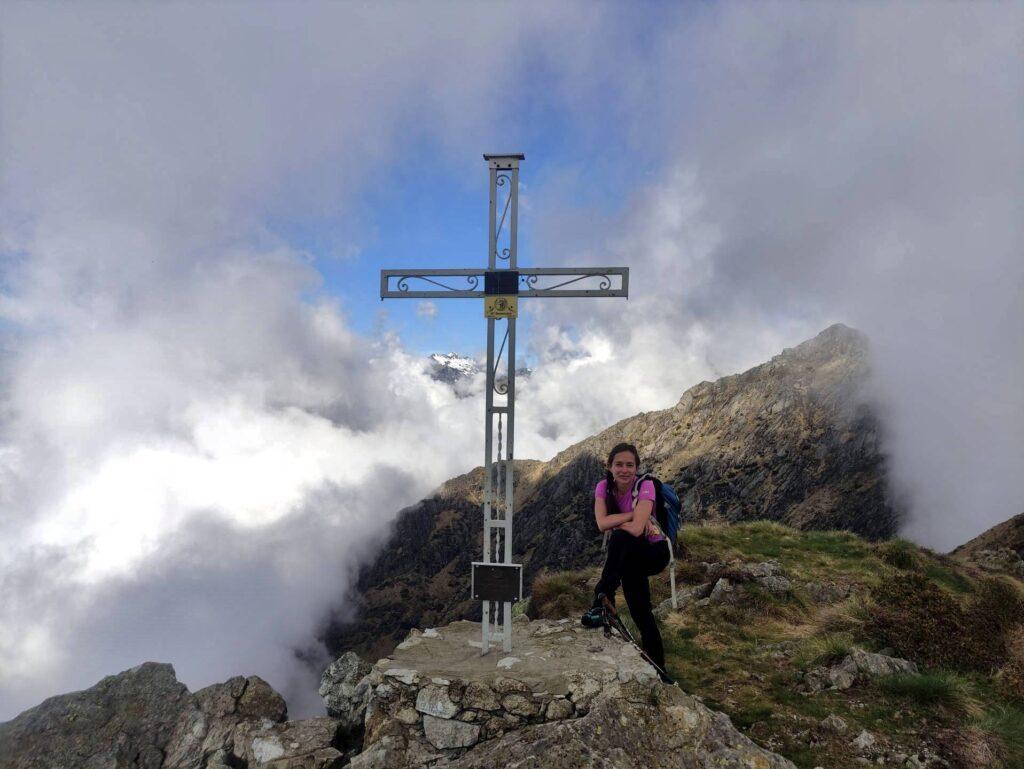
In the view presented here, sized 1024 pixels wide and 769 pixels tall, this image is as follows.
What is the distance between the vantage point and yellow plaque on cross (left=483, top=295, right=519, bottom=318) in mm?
7773

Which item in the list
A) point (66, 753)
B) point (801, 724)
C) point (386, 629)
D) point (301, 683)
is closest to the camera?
point (801, 724)

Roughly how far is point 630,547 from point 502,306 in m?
3.87

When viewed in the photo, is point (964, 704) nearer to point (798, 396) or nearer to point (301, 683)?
point (798, 396)

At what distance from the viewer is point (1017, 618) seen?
380 inches

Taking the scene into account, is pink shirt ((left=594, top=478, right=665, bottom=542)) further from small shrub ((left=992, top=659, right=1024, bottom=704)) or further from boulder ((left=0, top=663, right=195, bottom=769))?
boulder ((left=0, top=663, right=195, bottom=769))

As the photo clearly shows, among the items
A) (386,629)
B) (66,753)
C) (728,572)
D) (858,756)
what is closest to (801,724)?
(858,756)

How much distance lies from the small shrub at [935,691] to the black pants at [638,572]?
3.22 m

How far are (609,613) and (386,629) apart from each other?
14209cm

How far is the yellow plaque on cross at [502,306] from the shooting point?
777 cm

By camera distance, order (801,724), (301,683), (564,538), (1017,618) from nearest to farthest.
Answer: (801,724)
(1017,618)
(564,538)
(301,683)

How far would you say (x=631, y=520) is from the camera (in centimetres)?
636

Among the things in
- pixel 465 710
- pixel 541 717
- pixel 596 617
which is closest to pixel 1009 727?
pixel 596 617

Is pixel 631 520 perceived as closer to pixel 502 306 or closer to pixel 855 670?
pixel 502 306

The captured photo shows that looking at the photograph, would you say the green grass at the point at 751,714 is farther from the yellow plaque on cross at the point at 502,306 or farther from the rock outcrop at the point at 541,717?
the yellow plaque on cross at the point at 502,306
